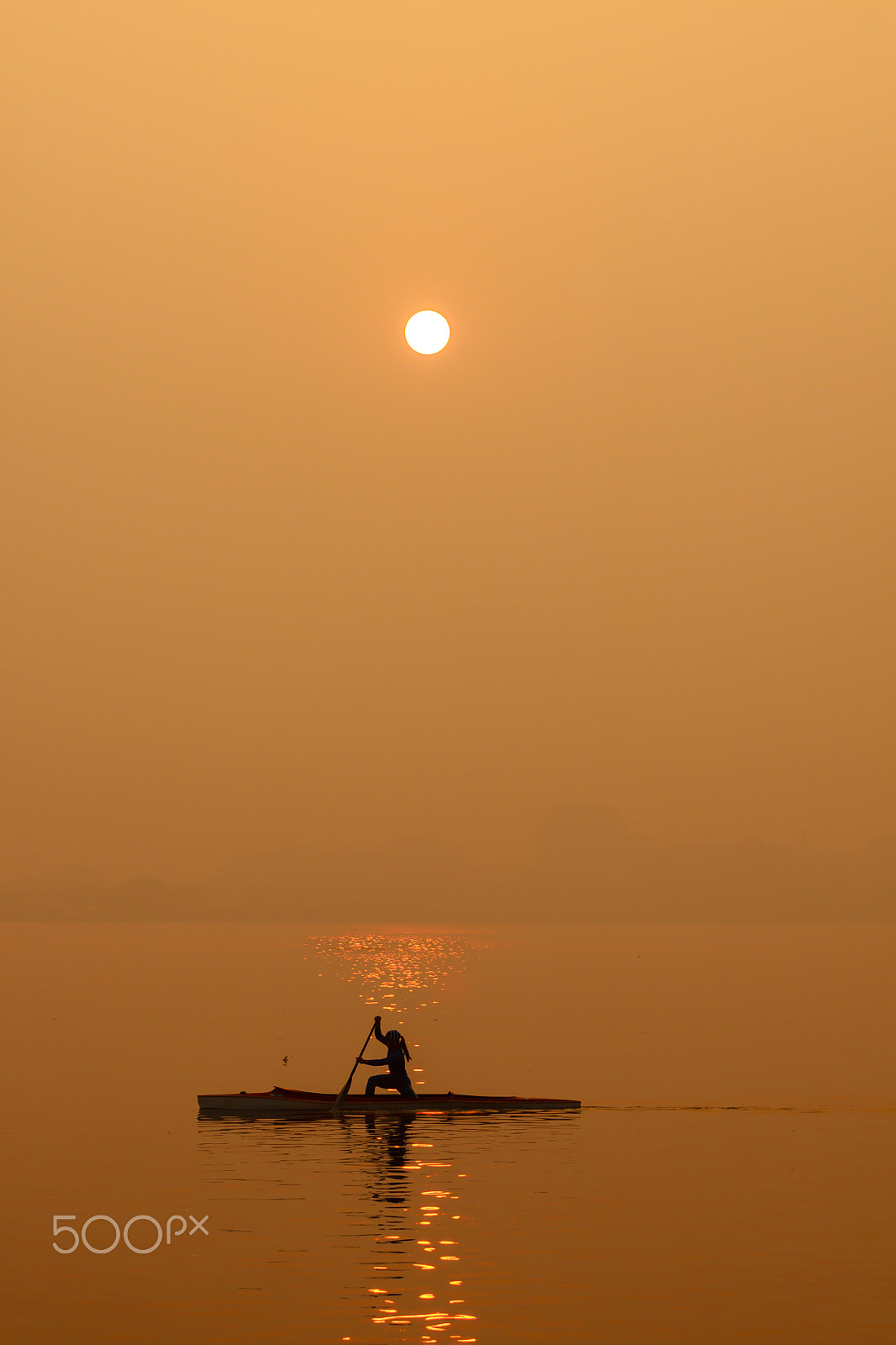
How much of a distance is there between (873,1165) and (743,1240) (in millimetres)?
8910

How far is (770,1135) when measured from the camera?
36.0 meters

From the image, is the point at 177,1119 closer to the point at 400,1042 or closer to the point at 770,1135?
the point at 400,1042

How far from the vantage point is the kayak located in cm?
3381

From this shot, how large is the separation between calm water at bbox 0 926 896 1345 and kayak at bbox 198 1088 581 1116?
0.37 m

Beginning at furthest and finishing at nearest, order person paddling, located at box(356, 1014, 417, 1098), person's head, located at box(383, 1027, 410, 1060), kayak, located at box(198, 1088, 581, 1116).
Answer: kayak, located at box(198, 1088, 581, 1116) → person paddling, located at box(356, 1014, 417, 1098) → person's head, located at box(383, 1027, 410, 1060)

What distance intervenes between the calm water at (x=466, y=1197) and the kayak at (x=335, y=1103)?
37cm

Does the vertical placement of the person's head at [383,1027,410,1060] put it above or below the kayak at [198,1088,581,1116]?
above

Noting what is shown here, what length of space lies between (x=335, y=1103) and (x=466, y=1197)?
8291 millimetres

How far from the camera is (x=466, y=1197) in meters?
26.5

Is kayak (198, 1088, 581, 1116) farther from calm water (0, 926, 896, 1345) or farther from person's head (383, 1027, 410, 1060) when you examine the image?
person's head (383, 1027, 410, 1060)

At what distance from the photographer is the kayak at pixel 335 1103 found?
33812 mm

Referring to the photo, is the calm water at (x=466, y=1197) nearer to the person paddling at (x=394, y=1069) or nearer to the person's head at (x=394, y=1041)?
the person paddling at (x=394, y=1069)

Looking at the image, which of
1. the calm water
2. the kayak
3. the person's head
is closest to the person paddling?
the person's head

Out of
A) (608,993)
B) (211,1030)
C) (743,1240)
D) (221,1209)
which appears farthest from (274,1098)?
(608,993)
